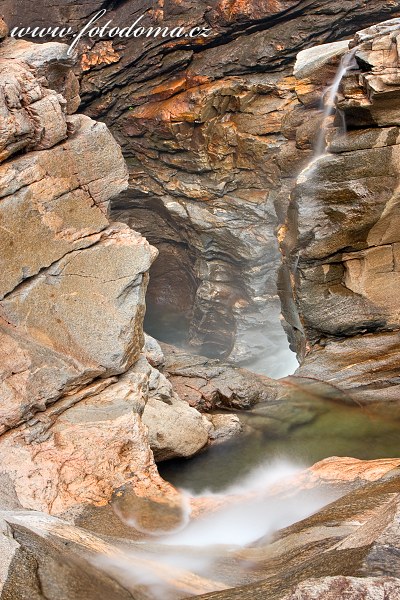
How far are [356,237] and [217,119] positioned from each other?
10.5 meters

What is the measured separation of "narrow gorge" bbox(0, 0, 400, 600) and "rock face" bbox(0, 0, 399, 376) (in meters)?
7.20

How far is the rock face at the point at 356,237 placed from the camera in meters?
11.0

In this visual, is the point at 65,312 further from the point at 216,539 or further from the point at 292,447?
the point at 292,447

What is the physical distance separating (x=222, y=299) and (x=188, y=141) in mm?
6230

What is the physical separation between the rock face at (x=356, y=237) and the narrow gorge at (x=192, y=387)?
0.14 ft

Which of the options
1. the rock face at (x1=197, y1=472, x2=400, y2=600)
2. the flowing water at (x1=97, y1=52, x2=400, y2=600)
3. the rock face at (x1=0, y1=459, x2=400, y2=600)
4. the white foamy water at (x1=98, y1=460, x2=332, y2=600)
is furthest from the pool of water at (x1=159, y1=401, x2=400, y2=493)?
the rock face at (x1=197, y1=472, x2=400, y2=600)

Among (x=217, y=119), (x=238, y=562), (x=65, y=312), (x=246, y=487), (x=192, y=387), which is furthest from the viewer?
(x=217, y=119)

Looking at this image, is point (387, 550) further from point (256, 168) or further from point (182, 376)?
point (256, 168)

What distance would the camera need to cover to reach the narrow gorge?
450 cm

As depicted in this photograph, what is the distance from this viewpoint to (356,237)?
11.8 m

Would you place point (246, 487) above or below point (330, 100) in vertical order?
below

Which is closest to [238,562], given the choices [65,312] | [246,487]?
[246,487]

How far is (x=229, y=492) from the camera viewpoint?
349 inches

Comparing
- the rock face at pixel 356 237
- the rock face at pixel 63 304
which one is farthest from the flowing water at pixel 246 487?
the rock face at pixel 63 304
